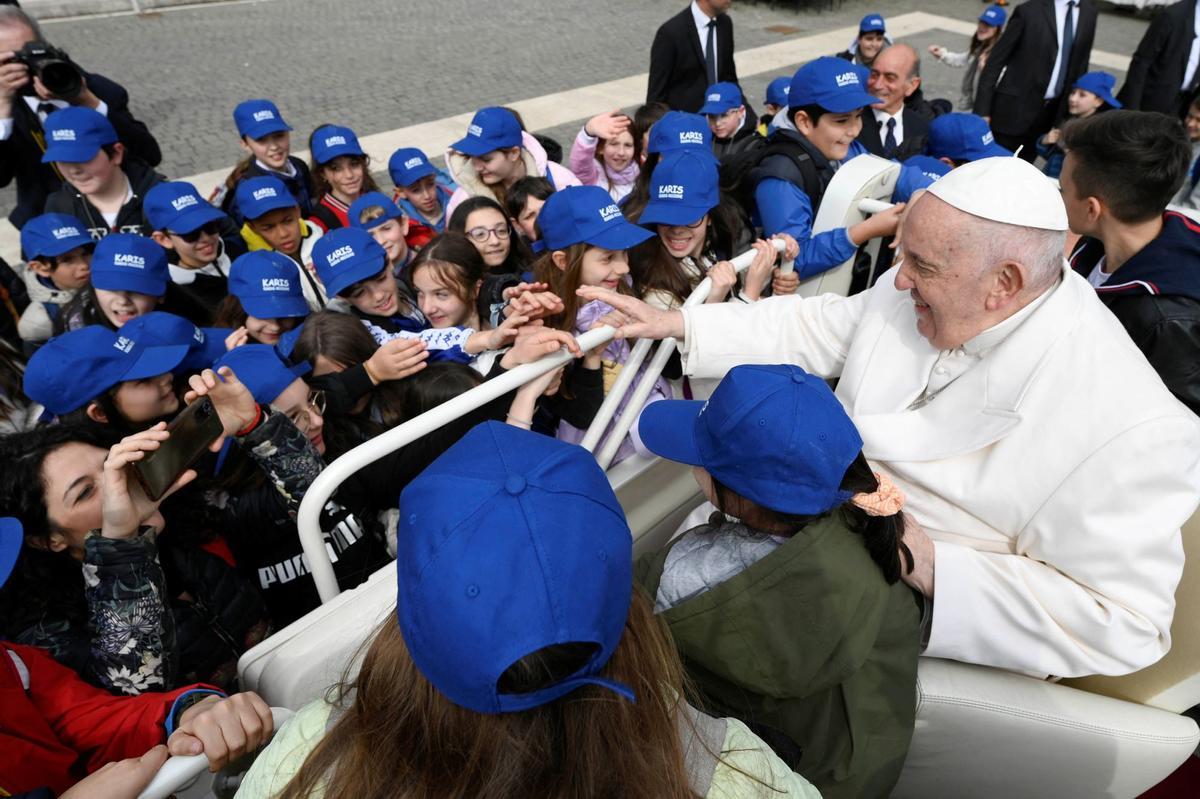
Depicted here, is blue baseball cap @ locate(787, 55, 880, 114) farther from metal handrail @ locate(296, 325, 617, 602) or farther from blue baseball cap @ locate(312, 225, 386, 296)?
metal handrail @ locate(296, 325, 617, 602)

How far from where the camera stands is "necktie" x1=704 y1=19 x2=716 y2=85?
596 centimetres

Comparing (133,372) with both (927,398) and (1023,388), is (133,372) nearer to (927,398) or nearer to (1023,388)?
(927,398)

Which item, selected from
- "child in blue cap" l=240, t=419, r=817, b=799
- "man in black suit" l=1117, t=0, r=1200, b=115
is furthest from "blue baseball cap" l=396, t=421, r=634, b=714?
"man in black suit" l=1117, t=0, r=1200, b=115

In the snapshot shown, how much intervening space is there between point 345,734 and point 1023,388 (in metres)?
1.66

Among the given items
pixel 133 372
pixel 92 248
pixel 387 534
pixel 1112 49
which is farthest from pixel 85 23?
pixel 1112 49

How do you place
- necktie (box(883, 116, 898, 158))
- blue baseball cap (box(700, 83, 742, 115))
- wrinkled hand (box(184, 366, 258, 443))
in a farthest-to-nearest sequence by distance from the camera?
blue baseball cap (box(700, 83, 742, 115)) → necktie (box(883, 116, 898, 158)) → wrinkled hand (box(184, 366, 258, 443))

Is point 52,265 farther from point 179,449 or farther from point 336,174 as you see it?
point 179,449

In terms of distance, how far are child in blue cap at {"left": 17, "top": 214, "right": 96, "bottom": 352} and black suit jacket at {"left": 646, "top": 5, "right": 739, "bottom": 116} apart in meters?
4.30

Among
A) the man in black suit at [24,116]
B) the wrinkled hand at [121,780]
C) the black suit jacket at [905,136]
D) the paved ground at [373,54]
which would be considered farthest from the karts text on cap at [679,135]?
the paved ground at [373,54]

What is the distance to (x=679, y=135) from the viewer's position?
3.63 metres

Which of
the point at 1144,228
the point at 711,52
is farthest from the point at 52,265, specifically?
the point at 711,52

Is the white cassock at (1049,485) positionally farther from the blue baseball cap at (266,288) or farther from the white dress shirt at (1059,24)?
the white dress shirt at (1059,24)

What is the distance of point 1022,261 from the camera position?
66.6 inches

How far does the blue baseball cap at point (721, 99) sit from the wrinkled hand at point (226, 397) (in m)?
4.34
